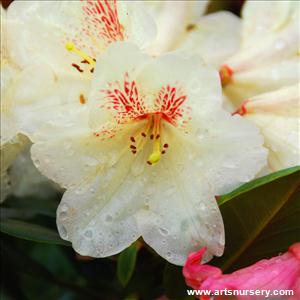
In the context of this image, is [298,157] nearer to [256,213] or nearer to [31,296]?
[256,213]

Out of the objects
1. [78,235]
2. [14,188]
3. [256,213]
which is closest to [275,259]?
[256,213]

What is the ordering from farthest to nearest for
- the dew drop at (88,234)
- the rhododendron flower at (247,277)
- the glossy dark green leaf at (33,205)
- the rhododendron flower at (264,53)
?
the glossy dark green leaf at (33,205) → the rhododendron flower at (264,53) → the dew drop at (88,234) → the rhododendron flower at (247,277)

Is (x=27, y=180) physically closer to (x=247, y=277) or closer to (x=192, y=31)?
(x=192, y=31)

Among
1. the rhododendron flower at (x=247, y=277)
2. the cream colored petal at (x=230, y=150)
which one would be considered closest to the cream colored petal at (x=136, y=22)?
the cream colored petal at (x=230, y=150)

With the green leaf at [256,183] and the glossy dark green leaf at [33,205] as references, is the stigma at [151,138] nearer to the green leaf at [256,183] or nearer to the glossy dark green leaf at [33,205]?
the green leaf at [256,183]

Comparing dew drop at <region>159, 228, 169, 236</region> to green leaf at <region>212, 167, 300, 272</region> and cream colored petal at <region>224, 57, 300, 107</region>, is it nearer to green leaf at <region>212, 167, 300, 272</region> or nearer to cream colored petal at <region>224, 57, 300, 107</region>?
green leaf at <region>212, 167, 300, 272</region>
